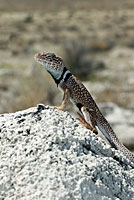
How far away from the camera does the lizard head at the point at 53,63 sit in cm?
331

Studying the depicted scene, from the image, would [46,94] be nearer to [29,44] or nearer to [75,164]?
[75,164]

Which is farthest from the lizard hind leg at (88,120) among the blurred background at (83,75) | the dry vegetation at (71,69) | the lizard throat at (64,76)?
the dry vegetation at (71,69)

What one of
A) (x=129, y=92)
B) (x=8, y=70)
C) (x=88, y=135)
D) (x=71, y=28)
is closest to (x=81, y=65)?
(x=8, y=70)

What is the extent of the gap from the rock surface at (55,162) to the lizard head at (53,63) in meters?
0.48

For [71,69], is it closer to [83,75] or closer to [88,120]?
[83,75]

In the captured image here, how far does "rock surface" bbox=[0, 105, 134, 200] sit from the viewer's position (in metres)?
2.37

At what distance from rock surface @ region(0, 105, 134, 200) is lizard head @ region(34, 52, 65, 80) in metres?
0.48

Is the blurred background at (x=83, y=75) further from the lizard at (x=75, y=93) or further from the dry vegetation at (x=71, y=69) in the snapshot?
the lizard at (x=75, y=93)

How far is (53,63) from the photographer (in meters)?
3.31

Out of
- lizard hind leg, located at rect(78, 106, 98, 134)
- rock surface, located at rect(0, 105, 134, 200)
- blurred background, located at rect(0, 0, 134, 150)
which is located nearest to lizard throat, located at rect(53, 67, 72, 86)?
lizard hind leg, located at rect(78, 106, 98, 134)

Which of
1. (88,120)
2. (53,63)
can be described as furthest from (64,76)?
(88,120)

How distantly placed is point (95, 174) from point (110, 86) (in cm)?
1278

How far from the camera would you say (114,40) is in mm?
30125

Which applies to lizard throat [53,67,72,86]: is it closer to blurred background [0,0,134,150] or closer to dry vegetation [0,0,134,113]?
blurred background [0,0,134,150]
